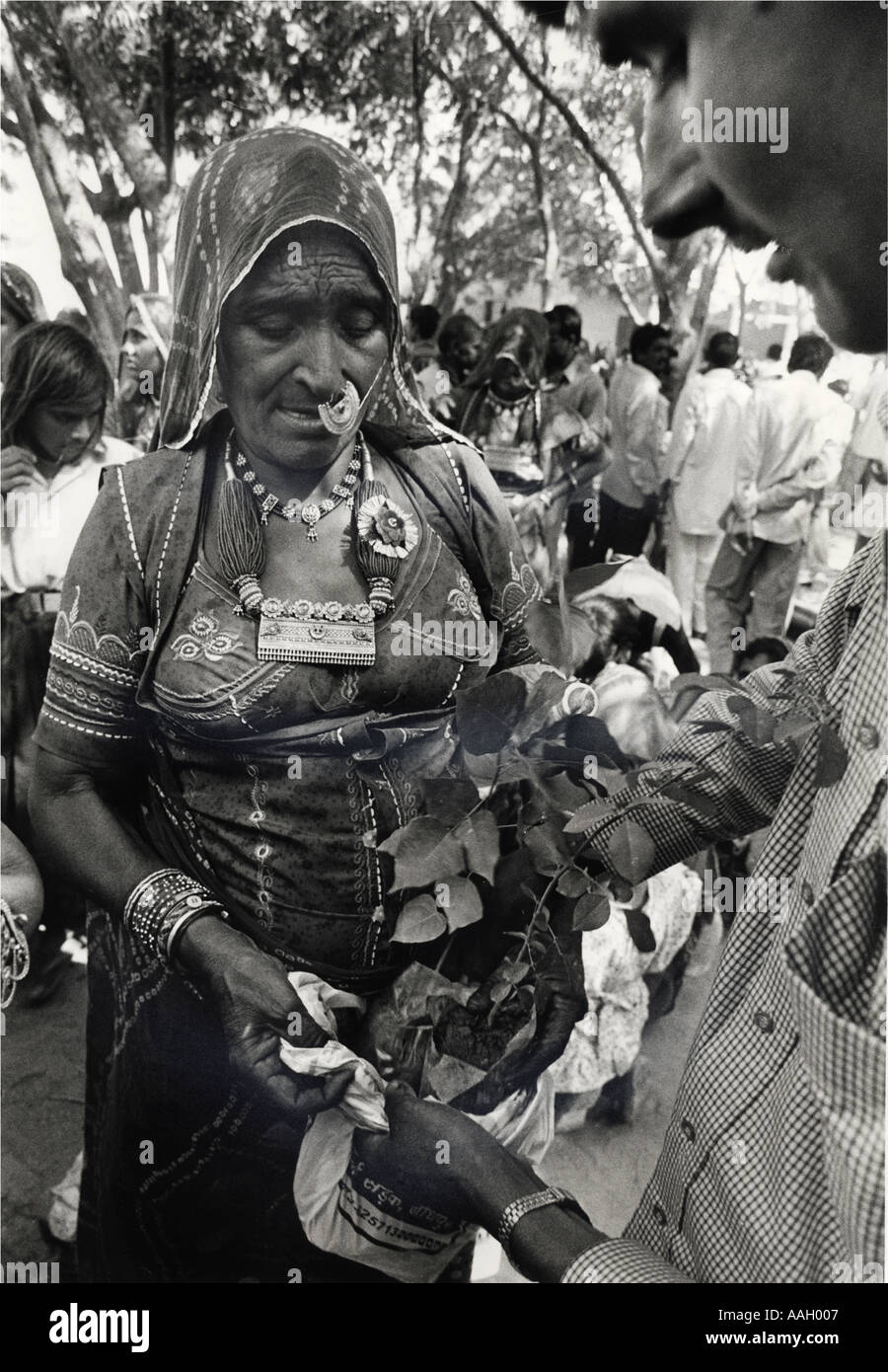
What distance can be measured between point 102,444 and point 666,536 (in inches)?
55.0

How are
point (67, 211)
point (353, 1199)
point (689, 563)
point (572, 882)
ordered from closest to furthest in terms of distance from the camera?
point (572, 882)
point (353, 1199)
point (67, 211)
point (689, 563)

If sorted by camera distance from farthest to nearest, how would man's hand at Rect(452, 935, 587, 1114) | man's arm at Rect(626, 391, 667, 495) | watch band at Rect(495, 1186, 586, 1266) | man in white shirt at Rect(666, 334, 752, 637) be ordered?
man in white shirt at Rect(666, 334, 752, 637), man's arm at Rect(626, 391, 667, 495), man's hand at Rect(452, 935, 587, 1114), watch band at Rect(495, 1186, 586, 1266)

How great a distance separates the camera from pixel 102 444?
230 cm

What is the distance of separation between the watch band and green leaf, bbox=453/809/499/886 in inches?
19.3

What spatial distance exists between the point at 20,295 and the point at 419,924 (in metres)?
1.41

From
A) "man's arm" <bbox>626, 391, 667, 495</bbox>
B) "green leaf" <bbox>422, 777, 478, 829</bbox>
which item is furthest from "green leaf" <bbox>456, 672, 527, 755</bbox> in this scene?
"man's arm" <bbox>626, 391, 667, 495</bbox>

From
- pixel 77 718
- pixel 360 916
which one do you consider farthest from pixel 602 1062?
pixel 77 718

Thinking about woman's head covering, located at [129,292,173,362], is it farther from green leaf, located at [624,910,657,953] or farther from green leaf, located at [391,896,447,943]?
green leaf, located at [624,910,657,953]

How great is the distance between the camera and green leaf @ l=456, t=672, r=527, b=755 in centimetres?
188

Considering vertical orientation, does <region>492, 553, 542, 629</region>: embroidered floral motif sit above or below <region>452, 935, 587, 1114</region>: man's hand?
above

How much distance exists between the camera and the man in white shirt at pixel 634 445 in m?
2.60

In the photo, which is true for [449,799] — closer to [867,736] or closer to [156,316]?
[867,736]

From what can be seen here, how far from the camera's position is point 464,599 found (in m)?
2.03

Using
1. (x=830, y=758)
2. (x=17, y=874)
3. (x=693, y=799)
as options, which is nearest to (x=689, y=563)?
(x=693, y=799)
